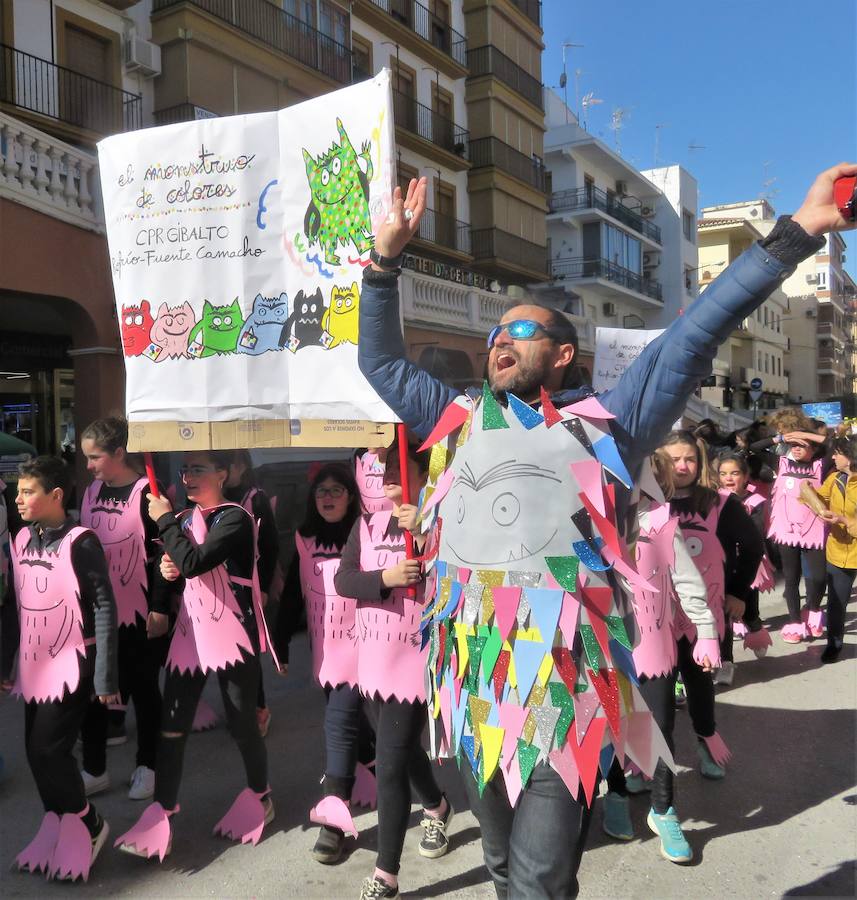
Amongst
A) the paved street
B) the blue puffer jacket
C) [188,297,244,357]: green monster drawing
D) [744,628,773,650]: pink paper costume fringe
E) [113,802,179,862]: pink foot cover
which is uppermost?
[188,297,244,357]: green monster drawing

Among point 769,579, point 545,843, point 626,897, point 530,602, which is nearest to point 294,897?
point 626,897

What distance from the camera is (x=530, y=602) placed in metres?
2.10

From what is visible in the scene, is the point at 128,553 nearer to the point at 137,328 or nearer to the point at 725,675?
the point at 137,328

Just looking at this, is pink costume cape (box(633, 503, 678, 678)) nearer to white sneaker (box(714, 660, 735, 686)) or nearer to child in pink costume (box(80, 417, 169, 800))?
child in pink costume (box(80, 417, 169, 800))

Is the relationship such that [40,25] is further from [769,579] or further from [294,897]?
[294,897]

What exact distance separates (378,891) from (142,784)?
150cm

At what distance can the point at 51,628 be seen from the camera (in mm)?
3367

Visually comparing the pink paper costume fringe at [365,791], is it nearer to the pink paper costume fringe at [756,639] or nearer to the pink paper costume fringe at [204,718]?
the pink paper costume fringe at [204,718]

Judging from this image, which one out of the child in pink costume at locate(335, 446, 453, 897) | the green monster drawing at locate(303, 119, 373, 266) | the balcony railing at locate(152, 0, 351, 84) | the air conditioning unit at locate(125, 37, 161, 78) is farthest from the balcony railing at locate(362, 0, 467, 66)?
the child in pink costume at locate(335, 446, 453, 897)

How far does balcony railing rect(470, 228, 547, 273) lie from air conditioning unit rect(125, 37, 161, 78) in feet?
41.8

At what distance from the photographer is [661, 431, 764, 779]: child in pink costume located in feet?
13.7

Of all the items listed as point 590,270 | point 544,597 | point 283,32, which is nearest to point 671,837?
point 544,597

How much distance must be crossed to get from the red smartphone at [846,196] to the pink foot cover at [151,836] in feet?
10.3

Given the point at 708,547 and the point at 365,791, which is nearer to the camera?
the point at 365,791
